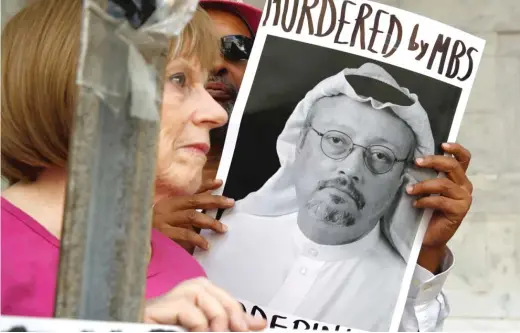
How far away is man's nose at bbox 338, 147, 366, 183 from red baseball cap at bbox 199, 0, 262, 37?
148 millimetres

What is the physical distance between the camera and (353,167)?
68cm

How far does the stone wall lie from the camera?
1.05 meters

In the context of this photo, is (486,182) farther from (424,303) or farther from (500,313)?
(424,303)

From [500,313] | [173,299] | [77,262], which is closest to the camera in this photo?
[77,262]

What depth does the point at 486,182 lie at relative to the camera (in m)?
1.10

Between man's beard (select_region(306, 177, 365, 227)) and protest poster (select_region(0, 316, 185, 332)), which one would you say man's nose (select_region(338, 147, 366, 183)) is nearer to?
man's beard (select_region(306, 177, 365, 227))

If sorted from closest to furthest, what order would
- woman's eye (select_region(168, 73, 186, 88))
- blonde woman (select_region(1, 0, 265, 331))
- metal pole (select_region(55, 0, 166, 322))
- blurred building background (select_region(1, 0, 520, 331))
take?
metal pole (select_region(55, 0, 166, 322))
blonde woman (select_region(1, 0, 265, 331))
woman's eye (select_region(168, 73, 186, 88))
blurred building background (select_region(1, 0, 520, 331))

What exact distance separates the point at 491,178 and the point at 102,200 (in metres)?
0.79

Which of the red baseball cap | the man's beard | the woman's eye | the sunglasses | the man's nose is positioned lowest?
the man's beard

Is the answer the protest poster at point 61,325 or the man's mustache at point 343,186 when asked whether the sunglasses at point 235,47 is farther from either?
the protest poster at point 61,325

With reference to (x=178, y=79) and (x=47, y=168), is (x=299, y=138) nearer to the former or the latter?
(x=178, y=79)

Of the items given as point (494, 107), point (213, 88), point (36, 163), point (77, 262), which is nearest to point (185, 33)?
point (213, 88)

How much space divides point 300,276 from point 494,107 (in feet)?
1.76

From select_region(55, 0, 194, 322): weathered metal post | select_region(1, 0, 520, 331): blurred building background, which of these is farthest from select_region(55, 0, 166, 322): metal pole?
select_region(1, 0, 520, 331): blurred building background
